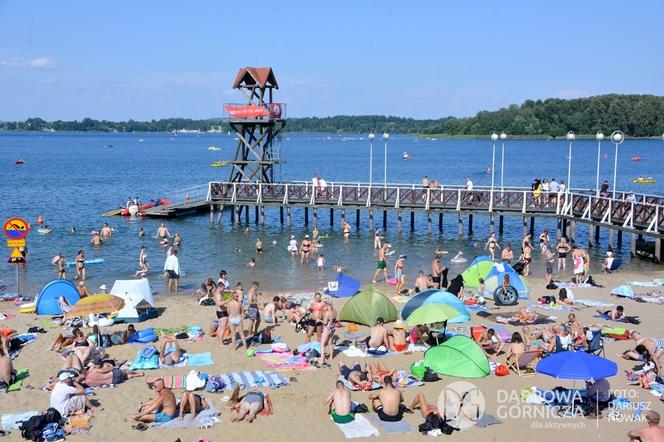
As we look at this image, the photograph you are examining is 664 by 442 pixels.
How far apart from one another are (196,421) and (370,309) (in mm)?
6397

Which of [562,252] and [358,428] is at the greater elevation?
[562,252]

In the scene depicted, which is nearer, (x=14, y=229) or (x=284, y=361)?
(x=284, y=361)

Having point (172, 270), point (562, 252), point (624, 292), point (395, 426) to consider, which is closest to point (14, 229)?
Answer: point (172, 270)

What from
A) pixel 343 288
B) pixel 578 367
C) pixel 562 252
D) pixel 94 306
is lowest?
pixel 343 288

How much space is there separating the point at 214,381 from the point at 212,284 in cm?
827

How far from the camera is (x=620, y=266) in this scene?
2739cm

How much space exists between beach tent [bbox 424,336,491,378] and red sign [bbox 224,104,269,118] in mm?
26707

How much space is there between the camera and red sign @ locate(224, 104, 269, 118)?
38688mm

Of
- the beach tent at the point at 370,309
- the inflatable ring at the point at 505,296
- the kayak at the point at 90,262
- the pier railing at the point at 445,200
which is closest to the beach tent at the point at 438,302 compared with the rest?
the beach tent at the point at 370,309

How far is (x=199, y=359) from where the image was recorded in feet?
50.3

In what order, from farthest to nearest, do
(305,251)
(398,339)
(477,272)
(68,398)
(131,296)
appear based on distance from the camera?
(305,251) → (477,272) → (131,296) → (398,339) → (68,398)

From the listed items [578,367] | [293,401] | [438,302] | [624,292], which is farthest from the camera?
[624,292]

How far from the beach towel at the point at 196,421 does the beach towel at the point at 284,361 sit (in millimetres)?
2666

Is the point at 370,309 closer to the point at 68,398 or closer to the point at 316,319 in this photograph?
the point at 316,319
